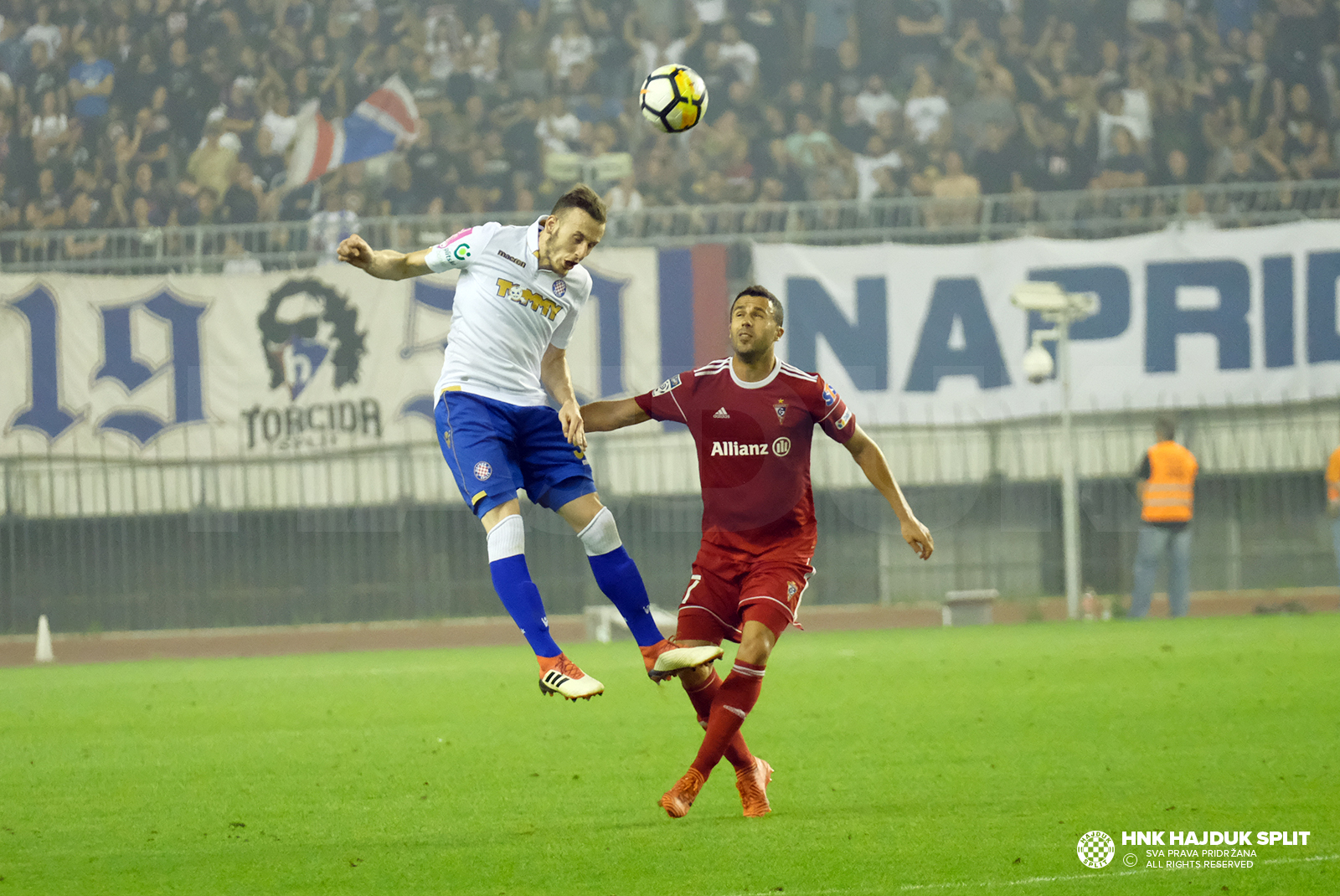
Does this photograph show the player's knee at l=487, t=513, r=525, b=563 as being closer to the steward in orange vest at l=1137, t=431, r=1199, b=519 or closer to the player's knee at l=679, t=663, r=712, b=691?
the player's knee at l=679, t=663, r=712, b=691

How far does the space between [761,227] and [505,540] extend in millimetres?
11053

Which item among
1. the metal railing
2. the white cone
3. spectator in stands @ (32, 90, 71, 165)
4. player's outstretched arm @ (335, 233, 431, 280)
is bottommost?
the white cone

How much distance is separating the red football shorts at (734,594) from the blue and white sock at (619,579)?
160mm

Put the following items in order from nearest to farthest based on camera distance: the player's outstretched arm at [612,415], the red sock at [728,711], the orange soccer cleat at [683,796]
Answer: the orange soccer cleat at [683,796] → the red sock at [728,711] → the player's outstretched arm at [612,415]

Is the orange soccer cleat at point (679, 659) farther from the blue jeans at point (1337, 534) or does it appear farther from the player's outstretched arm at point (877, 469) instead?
the blue jeans at point (1337, 534)

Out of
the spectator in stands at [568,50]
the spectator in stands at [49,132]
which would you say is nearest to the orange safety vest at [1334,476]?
the spectator in stands at [568,50]

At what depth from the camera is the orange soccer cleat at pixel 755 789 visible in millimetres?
5906

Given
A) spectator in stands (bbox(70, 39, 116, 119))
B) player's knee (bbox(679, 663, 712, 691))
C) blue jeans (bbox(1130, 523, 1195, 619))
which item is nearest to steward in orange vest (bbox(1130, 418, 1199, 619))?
blue jeans (bbox(1130, 523, 1195, 619))

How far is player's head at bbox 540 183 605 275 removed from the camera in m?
6.14

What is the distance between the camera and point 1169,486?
49.7 ft

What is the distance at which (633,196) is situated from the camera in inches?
717

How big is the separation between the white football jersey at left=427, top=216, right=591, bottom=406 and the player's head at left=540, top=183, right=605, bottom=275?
6cm

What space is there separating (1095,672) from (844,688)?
5.59ft

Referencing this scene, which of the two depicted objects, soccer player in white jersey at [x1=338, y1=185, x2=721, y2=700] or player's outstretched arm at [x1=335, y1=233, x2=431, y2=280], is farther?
soccer player in white jersey at [x1=338, y1=185, x2=721, y2=700]
